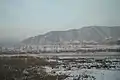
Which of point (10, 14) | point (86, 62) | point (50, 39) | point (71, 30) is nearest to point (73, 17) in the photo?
point (71, 30)

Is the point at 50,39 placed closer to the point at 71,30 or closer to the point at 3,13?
the point at 71,30

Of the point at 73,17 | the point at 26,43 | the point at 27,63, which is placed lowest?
the point at 27,63

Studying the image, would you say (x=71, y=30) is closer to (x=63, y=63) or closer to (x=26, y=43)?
(x=63, y=63)

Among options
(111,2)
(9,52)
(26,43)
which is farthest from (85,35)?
(9,52)

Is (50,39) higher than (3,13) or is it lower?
lower

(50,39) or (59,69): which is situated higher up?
(50,39)
